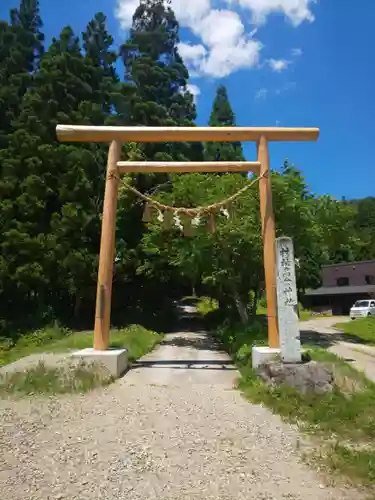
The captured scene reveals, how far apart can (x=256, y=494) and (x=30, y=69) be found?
3013 cm

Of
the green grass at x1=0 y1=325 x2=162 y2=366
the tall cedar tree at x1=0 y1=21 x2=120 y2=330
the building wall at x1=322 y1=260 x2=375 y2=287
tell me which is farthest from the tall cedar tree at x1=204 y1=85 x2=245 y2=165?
the building wall at x1=322 y1=260 x2=375 y2=287

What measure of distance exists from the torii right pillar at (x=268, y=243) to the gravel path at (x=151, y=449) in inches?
73.7

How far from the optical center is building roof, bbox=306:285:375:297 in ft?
104

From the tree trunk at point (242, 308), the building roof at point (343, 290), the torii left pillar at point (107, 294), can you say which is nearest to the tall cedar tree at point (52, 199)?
the tree trunk at point (242, 308)

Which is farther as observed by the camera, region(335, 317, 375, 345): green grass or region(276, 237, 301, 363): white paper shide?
region(335, 317, 375, 345): green grass

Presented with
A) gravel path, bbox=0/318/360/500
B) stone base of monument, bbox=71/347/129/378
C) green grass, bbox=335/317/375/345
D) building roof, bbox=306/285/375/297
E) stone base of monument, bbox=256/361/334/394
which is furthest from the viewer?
building roof, bbox=306/285/375/297

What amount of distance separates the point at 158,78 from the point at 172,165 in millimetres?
17071

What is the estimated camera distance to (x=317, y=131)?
932 cm

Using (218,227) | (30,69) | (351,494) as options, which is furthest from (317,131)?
(30,69)

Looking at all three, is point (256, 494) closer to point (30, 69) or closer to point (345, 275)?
point (30, 69)

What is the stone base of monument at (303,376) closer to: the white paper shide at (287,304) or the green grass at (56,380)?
the white paper shide at (287,304)

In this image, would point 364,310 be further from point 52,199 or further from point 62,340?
point 52,199

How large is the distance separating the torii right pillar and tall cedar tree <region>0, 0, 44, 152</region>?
18883 millimetres

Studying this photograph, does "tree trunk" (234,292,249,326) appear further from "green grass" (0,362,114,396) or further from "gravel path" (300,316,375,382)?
"green grass" (0,362,114,396)
